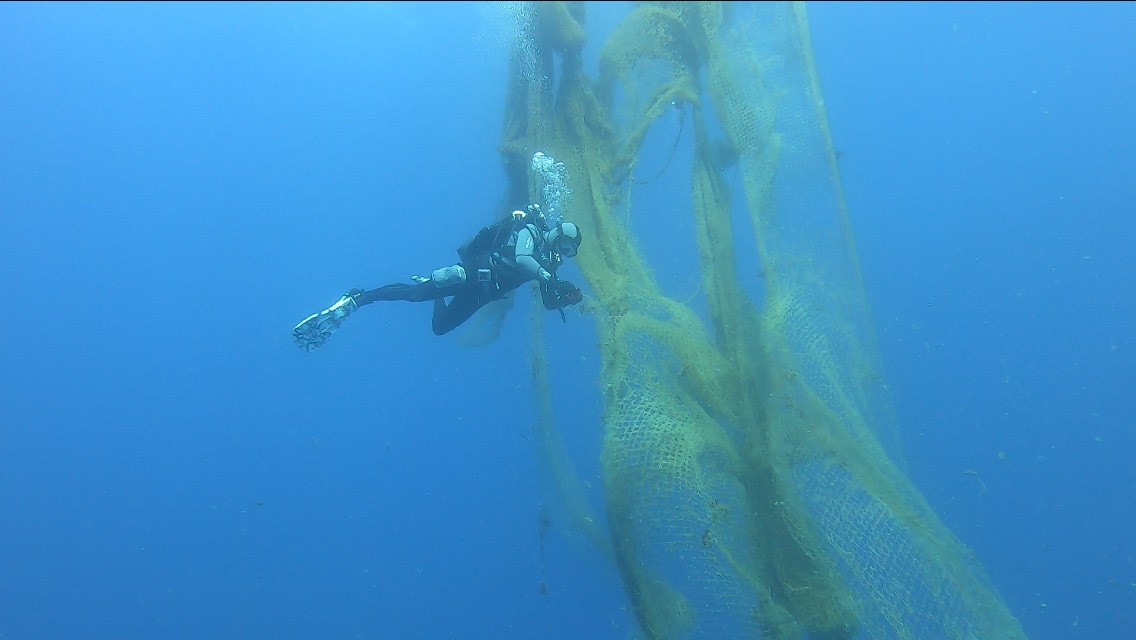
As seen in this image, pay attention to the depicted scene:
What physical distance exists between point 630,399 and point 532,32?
3.68 meters

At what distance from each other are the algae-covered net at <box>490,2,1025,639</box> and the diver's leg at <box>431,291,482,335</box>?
1.54m

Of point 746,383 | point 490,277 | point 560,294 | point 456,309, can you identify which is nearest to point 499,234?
point 490,277

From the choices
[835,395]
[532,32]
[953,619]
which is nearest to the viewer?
[953,619]

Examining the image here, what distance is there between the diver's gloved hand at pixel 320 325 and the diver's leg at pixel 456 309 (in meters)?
1.03

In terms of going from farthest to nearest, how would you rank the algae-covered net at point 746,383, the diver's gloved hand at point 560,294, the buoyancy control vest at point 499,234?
the buoyancy control vest at point 499,234
the diver's gloved hand at point 560,294
the algae-covered net at point 746,383

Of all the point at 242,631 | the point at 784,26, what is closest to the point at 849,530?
the point at 784,26

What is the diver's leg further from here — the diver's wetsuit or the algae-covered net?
the algae-covered net

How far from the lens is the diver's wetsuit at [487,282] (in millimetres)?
5730

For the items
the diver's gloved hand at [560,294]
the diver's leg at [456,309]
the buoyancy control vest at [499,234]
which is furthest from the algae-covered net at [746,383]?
the diver's leg at [456,309]

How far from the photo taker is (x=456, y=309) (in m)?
6.98

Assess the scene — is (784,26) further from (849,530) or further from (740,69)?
(849,530)

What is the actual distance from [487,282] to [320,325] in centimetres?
207

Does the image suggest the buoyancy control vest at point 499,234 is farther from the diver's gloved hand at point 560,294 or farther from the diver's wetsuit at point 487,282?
the diver's gloved hand at point 560,294

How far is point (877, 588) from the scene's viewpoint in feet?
13.3
